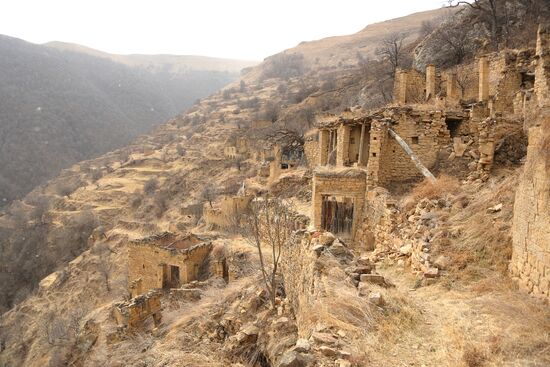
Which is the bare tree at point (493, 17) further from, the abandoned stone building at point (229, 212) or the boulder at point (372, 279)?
the boulder at point (372, 279)

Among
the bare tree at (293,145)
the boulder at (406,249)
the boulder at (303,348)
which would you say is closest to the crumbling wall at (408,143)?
the boulder at (406,249)

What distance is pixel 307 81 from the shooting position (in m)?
64.4

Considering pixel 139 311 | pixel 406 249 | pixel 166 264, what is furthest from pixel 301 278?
pixel 166 264

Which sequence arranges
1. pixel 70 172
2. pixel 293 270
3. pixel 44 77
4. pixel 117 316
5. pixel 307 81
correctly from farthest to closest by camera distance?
pixel 44 77 < pixel 307 81 < pixel 70 172 < pixel 117 316 < pixel 293 270

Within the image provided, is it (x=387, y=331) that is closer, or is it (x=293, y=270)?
(x=387, y=331)

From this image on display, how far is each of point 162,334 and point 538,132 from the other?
7138 mm

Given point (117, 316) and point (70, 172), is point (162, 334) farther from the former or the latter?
point (70, 172)

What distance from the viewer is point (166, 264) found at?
12.2 m

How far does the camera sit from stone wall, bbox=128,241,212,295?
11.8 metres

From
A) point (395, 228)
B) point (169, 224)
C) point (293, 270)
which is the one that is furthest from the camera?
point (169, 224)

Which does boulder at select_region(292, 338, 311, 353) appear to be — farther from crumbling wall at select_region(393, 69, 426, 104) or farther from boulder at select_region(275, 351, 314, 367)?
crumbling wall at select_region(393, 69, 426, 104)

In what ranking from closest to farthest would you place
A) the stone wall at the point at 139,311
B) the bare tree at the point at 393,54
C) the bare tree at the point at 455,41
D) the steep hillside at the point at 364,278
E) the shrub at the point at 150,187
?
the steep hillside at the point at 364,278, the stone wall at the point at 139,311, the bare tree at the point at 455,41, the bare tree at the point at 393,54, the shrub at the point at 150,187

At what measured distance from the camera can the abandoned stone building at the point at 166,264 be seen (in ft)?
38.5

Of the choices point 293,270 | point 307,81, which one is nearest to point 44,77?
point 307,81
